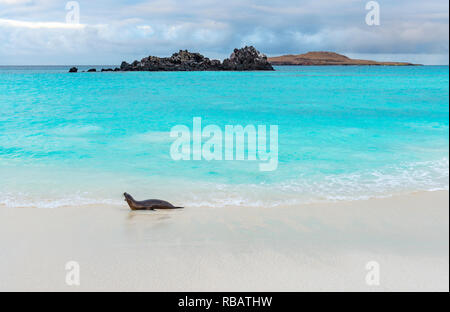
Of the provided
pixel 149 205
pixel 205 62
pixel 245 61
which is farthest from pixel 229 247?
pixel 245 61

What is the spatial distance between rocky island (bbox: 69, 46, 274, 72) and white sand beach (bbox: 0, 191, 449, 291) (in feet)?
356

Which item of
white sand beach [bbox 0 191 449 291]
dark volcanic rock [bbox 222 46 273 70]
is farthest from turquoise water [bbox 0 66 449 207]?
dark volcanic rock [bbox 222 46 273 70]

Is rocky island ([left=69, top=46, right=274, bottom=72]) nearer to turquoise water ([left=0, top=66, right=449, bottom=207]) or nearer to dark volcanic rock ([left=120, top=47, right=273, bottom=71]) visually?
dark volcanic rock ([left=120, top=47, right=273, bottom=71])

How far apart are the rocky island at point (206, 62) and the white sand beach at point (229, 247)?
356 ft

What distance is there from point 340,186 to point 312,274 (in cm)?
374

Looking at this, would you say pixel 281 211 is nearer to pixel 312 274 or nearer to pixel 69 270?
pixel 312 274

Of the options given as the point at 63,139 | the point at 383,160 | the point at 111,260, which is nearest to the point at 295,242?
the point at 111,260

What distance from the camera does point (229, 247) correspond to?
16.1 feet

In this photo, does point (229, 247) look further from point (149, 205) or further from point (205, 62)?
point (205, 62)

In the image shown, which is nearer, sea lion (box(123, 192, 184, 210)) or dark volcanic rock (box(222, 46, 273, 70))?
sea lion (box(123, 192, 184, 210))

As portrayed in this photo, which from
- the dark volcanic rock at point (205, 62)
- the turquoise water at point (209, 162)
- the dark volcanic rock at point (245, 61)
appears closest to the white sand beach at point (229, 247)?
the turquoise water at point (209, 162)

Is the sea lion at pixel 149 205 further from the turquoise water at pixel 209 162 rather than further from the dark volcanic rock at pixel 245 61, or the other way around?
the dark volcanic rock at pixel 245 61

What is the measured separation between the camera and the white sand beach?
4.12 m

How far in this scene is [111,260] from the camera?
4.59 m
